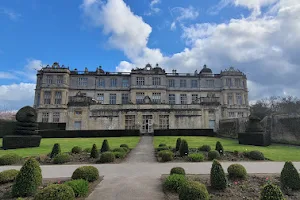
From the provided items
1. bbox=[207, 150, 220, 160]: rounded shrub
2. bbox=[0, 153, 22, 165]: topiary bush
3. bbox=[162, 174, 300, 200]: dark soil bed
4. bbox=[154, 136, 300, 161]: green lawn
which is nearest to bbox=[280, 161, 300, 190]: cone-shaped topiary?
bbox=[162, 174, 300, 200]: dark soil bed

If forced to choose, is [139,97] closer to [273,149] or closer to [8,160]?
[273,149]

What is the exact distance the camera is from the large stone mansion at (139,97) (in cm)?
3797

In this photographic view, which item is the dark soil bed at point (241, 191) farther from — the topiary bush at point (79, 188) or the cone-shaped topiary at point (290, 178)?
the topiary bush at point (79, 188)

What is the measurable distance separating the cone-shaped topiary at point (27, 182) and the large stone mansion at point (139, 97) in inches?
1232

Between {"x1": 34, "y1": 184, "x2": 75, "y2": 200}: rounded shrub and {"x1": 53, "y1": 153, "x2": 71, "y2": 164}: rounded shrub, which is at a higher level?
{"x1": 34, "y1": 184, "x2": 75, "y2": 200}: rounded shrub

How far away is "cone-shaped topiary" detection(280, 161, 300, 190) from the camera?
6.88m

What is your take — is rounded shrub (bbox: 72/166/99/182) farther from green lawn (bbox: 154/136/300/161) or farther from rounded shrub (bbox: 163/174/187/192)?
green lawn (bbox: 154/136/300/161)

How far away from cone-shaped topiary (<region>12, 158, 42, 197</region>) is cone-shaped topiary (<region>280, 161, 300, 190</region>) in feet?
28.6

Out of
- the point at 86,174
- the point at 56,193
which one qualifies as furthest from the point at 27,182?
the point at 86,174

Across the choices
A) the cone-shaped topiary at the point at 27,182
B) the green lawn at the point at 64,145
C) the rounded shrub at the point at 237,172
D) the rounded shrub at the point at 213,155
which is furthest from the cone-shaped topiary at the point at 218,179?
the green lawn at the point at 64,145

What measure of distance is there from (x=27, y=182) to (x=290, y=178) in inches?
→ 357

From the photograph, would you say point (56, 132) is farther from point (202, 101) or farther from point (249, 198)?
point (249, 198)

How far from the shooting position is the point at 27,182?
6246 millimetres

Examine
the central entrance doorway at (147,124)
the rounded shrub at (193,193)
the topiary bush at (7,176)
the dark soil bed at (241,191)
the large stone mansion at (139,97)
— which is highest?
the large stone mansion at (139,97)
